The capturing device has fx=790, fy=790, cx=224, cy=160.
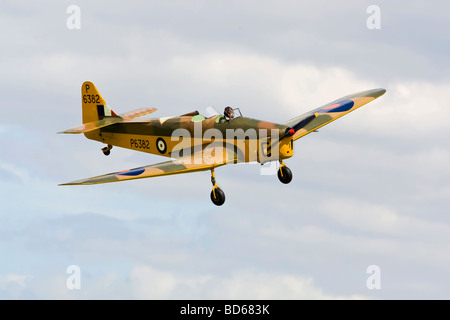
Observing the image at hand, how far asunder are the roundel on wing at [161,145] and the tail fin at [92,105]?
3.28 metres

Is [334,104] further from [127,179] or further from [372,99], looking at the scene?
[127,179]

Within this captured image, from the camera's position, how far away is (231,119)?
29031 millimetres

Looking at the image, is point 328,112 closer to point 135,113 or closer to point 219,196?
point 219,196

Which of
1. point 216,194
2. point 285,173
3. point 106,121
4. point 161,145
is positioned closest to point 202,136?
point 161,145

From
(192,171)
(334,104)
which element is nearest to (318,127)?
(334,104)

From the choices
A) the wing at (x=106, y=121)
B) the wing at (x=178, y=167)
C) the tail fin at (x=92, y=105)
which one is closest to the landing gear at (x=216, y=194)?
the wing at (x=178, y=167)

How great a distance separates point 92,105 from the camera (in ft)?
113

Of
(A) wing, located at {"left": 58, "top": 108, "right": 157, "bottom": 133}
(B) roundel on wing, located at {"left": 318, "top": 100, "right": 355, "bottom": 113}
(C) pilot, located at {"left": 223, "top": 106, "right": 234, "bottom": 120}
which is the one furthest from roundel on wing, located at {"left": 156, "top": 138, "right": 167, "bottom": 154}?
(B) roundel on wing, located at {"left": 318, "top": 100, "right": 355, "bottom": 113}

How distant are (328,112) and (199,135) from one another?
628cm

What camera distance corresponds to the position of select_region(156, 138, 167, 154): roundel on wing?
31594mm

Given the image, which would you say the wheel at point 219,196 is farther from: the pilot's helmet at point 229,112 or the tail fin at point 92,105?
the tail fin at point 92,105

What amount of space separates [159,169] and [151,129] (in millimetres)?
5172

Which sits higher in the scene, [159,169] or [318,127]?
[318,127]

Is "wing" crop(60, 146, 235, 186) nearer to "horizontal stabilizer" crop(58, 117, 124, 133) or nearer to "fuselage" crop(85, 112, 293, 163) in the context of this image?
"fuselage" crop(85, 112, 293, 163)
